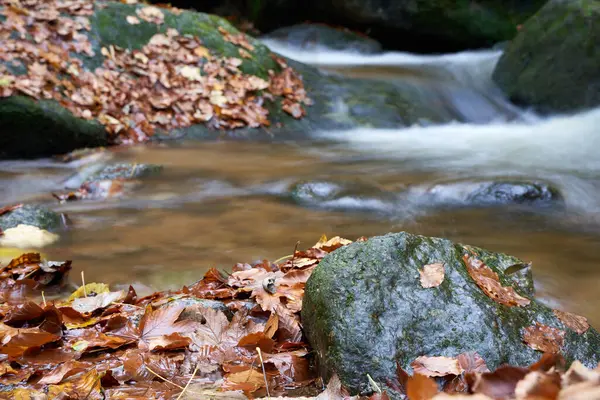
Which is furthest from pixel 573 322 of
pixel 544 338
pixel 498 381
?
pixel 498 381

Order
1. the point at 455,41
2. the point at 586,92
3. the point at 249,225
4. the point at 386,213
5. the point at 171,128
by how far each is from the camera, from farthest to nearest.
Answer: the point at 455,41, the point at 586,92, the point at 171,128, the point at 386,213, the point at 249,225

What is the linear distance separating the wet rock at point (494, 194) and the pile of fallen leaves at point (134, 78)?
144 inches

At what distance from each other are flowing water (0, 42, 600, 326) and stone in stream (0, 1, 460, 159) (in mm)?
312

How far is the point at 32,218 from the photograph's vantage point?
3.68 meters

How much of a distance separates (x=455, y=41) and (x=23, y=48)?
9443mm

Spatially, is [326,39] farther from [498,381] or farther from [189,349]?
[498,381]

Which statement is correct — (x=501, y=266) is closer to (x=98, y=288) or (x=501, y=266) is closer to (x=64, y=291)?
(x=98, y=288)

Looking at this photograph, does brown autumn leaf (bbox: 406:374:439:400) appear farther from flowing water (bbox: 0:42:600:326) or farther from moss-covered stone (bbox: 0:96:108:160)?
moss-covered stone (bbox: 0:96:108:160)

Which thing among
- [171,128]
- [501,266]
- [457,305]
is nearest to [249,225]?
[501,266]

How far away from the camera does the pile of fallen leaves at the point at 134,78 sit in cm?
661

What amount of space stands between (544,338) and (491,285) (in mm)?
251

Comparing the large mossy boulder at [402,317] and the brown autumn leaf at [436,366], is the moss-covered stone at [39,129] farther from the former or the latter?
the brown autumn leaf at [436,366]

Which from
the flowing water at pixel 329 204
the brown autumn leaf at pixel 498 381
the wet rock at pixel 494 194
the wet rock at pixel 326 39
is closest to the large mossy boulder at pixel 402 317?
the brown autumn leaf at pixel 498 381

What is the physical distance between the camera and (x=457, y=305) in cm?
175
